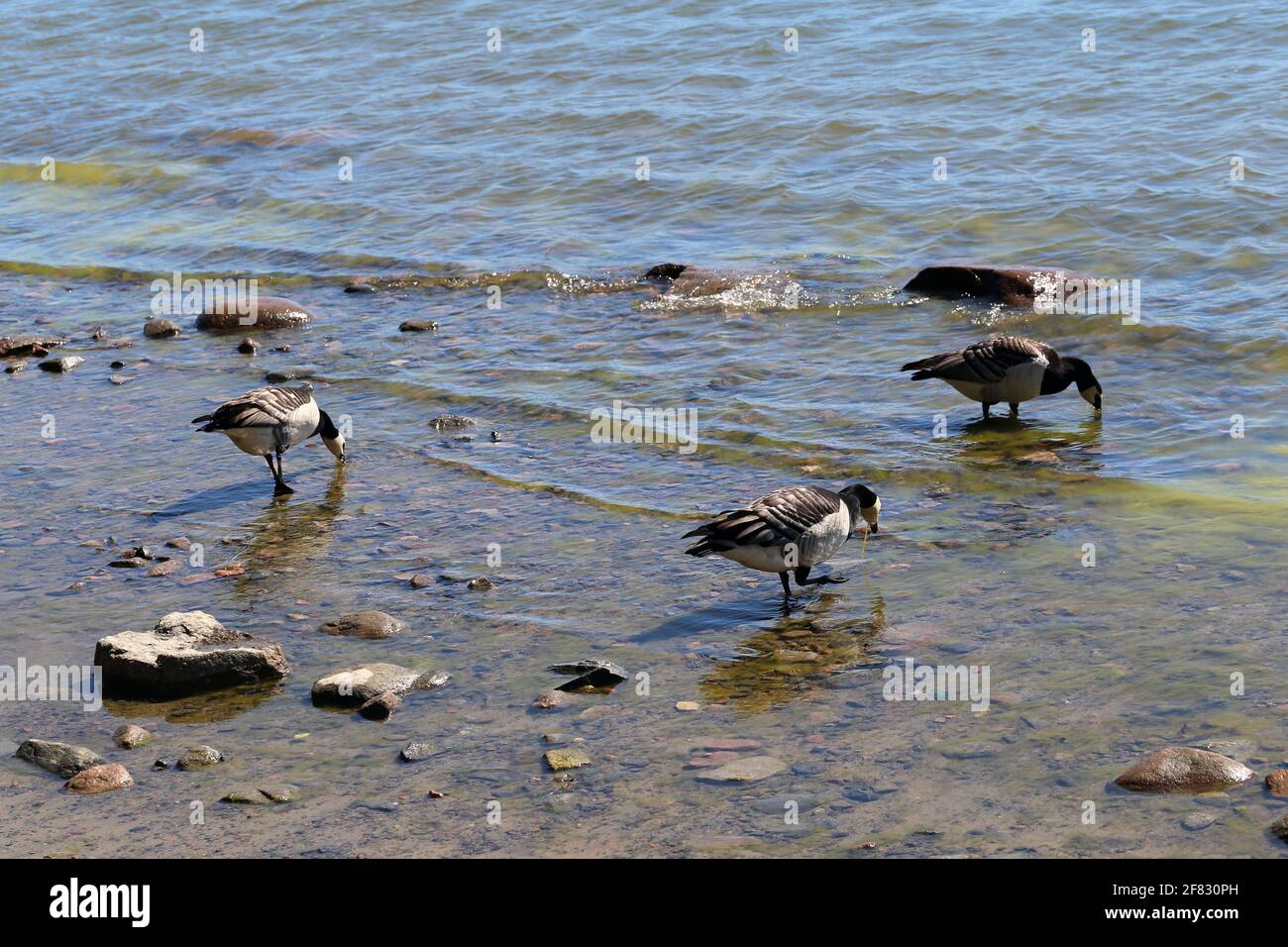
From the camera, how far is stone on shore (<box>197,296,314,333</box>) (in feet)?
56.3

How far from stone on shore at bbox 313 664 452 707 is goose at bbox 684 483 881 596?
180cm

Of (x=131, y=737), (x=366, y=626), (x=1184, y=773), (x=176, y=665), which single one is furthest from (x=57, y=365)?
(x=1184, y=773)

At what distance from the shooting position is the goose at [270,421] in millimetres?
11922

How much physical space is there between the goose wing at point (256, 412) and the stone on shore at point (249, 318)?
5219 mm

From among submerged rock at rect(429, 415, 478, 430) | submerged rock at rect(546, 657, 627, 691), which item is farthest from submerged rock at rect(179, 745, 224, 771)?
submerged rock at rect(429, 415, 478, 430)

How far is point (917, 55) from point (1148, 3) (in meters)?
4.66

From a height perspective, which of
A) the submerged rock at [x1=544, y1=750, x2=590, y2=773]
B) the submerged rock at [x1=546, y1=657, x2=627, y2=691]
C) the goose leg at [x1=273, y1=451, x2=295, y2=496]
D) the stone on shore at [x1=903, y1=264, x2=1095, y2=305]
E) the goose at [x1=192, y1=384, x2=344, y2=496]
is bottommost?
the submerged rock at [x1=544, y1=750, x2=590, y2=773]

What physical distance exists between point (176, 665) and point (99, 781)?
1.04 m

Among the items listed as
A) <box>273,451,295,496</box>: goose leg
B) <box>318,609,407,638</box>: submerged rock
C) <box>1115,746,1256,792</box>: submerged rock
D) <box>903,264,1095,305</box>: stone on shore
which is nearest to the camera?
<box>1115,746,1256,792</box>: submerged rock

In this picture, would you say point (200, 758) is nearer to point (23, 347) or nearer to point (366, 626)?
point (366, 626)

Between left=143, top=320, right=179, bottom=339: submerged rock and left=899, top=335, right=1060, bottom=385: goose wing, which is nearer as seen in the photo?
left=899, top=335, right=1060, bottom=385: goose wing

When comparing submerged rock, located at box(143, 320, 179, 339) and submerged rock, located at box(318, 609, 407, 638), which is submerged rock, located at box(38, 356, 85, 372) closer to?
submerged rock, located at box(143, 320, 179, 339)

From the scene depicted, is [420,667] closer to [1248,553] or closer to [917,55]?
[1248,553]

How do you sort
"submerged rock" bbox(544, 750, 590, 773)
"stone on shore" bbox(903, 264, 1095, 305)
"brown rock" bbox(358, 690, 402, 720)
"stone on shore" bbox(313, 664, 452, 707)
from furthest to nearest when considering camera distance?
1. "stone on shore" bbox(903, 264, 1095, 305)
2. "stone on shore" bbox(313, 664, 452, 707)
3. "brown rock" bbox(358, 690, 402, 720)
4. "submerged rock" bbox(544, 750, 590, 773)
